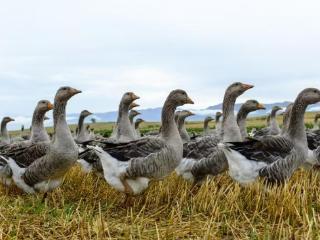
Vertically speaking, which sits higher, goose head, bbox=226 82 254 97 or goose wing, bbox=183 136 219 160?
goose head, bbox=226 82 254 97

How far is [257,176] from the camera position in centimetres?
858

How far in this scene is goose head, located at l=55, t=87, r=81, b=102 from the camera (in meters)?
9.28

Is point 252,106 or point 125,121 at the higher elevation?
point 252,106

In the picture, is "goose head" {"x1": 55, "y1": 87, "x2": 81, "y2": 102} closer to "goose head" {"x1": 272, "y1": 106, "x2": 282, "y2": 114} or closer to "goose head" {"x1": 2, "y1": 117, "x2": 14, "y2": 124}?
"goose head" {"x1": 272, "y1": 106, "x2": 282, "y2": 114}

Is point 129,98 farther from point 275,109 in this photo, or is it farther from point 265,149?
point 275,109

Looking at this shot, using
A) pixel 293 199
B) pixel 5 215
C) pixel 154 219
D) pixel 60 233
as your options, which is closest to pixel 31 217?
pixel 5 215

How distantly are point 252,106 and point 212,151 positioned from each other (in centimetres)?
251

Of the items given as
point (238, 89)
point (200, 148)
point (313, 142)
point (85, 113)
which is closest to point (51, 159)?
point (200, 148)

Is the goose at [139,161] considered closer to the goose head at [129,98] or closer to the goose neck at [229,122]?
the goose neck at [229,122]

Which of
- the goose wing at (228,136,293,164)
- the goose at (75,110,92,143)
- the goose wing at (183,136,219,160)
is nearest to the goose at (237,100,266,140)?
the goose wing at (183,136,219,160)

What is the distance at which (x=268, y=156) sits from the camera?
8.61m

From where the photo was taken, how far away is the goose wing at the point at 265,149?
8617 mm

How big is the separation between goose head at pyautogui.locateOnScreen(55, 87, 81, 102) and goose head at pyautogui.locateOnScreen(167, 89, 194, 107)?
5.84 feet

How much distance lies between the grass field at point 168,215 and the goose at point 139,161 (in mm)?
335
